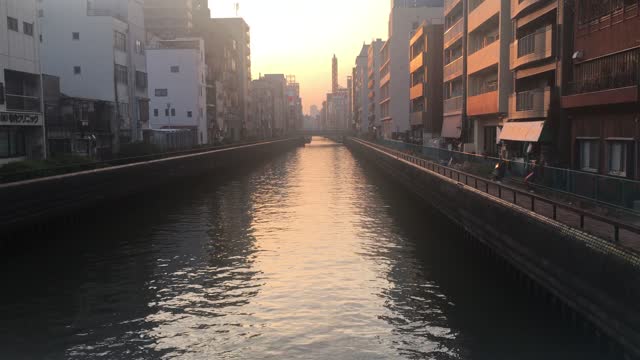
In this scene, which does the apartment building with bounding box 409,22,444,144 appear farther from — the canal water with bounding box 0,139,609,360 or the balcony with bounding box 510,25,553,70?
the canal water with bounding box 0,139,609,360

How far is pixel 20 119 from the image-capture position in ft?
148

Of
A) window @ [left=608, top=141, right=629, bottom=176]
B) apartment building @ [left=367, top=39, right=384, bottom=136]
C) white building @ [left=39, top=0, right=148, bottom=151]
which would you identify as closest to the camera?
window @ [left=608, top=141, right=629, bottom=176]

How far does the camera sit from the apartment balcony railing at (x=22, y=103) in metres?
44.1

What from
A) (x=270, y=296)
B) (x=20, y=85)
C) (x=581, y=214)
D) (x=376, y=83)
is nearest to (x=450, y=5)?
(x=20, y=85)

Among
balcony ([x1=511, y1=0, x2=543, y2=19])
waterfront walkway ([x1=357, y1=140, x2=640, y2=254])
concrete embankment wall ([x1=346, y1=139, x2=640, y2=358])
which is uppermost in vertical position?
balcony ([x1=511, y1=0, x2=543, y2=19])

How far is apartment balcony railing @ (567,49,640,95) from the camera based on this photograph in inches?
1024

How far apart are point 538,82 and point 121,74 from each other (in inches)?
1789

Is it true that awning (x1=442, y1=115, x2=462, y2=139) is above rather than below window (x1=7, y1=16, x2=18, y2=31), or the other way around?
below

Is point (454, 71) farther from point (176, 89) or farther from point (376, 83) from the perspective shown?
point (376, 83)

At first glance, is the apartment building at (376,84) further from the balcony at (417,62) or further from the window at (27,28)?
the window at (27,28)

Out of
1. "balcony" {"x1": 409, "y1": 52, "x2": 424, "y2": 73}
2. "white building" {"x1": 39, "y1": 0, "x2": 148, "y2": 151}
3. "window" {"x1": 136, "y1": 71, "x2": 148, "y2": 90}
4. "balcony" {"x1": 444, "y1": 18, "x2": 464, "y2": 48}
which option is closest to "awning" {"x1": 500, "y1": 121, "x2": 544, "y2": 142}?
"balcony" {"x1": 444, "y1": 18, "x2": 464, "y2": 48}

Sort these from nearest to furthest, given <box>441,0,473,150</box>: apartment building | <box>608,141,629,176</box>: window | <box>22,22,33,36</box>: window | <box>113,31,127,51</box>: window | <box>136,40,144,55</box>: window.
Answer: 1. <box>608,141,629,176</box>: window
2. <box>22,22,33,36</box>: window
3. <box>441,0,473,150</box>: apartment building
4. <box>113,31,127,51</box>: window
5. <box>136,40,144,55</box>: window

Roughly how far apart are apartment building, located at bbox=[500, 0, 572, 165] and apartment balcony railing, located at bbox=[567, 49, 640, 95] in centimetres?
212

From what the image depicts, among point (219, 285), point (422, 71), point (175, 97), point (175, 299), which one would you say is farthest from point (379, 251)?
point (175, 97)
